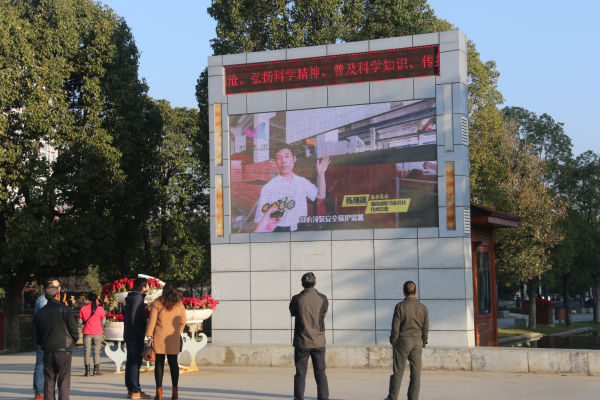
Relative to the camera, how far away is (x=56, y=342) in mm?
9055

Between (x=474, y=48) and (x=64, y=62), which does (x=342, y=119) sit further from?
(x=474, y=48)

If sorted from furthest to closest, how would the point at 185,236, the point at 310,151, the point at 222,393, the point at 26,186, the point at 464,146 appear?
the point at 185,236 → the point at 26,186 → the point at 310,151 → the point at 464,146 → the point at 222,393

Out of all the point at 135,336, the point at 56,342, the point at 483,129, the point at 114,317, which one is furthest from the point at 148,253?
the point at 56,342

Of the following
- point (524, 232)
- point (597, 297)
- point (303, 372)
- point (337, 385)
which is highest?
point (524, 232)

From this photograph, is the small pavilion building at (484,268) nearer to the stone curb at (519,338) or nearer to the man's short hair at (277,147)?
the man's short hair at (277,147)

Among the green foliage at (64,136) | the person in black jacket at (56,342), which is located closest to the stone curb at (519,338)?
the green foliage at (64,136)

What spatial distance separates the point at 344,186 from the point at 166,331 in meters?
6.76

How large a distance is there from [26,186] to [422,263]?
629 inches

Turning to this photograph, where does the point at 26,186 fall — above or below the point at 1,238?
above

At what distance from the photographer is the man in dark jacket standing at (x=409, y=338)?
356 inches

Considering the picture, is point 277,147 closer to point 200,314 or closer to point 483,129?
point 200,314

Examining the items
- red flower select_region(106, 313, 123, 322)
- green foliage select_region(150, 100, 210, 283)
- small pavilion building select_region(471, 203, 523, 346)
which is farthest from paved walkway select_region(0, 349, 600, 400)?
green foliage select_region(150, 100, 210, 283)

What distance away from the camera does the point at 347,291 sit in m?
15.2

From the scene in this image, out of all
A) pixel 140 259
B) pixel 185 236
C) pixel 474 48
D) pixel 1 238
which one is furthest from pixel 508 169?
pixel 1 238
